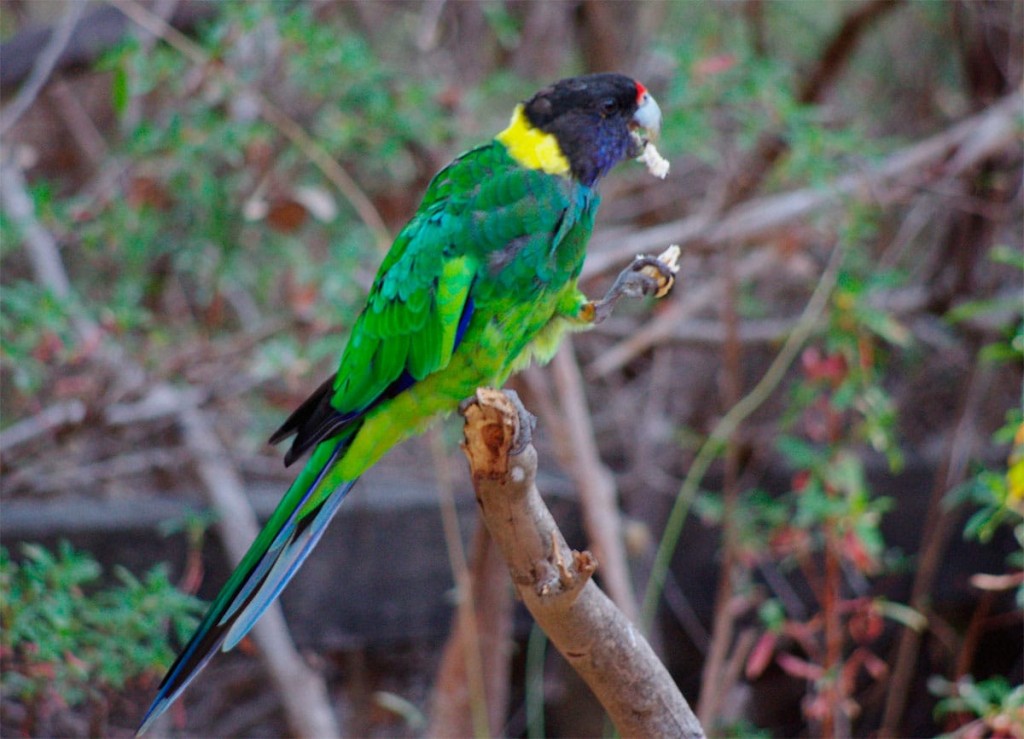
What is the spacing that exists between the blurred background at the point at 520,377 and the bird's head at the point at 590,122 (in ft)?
2.16

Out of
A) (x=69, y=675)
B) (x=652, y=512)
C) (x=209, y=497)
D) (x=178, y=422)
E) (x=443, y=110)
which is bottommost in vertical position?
(x=69, y=675)

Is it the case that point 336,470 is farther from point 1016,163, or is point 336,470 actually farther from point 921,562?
point 1016,163

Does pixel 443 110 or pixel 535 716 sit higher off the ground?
pixel 443 110

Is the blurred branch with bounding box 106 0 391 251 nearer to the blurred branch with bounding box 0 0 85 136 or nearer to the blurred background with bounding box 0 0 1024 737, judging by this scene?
the blurred background with bounding box 0 0 1024 737

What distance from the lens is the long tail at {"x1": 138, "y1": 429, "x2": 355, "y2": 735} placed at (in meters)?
1.49

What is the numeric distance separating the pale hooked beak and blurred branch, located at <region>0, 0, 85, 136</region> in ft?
4.41

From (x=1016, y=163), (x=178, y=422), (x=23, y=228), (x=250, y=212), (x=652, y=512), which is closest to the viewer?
(x=23, y=228)

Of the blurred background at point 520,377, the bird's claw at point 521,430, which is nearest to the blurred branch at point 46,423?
the blurred background at point 520,377

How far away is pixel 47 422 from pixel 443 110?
4.06 feet

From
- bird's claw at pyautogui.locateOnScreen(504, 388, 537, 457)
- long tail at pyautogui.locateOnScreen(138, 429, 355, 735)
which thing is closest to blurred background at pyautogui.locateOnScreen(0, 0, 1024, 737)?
long tail at pyautogui.locateOnScreen(138, 429, 355, 735)

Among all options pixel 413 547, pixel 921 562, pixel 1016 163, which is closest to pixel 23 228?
pixel 413 547

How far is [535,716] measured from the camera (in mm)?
2541

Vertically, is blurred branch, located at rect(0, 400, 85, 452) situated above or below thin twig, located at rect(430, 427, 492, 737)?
above

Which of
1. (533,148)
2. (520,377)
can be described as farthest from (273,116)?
(533,148)
